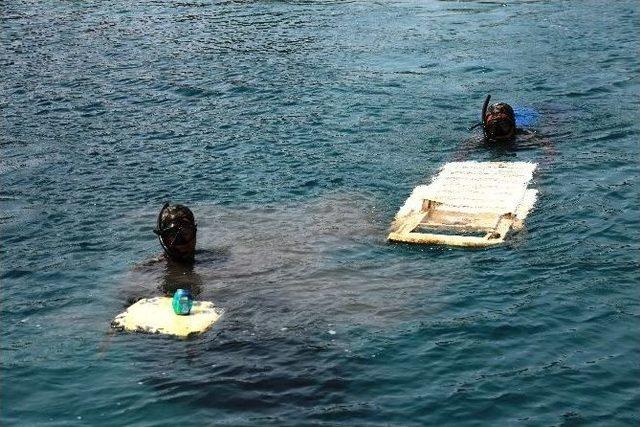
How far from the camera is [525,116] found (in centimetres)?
2152

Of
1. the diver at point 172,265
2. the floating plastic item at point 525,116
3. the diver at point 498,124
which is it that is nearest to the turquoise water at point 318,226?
the diver at point 172,265

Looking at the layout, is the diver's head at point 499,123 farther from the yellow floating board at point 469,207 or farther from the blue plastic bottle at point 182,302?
the blue plastic bottle at point 182,302

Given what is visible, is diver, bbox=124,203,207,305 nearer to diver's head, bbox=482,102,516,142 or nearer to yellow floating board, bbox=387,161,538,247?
yellow floating board, bbox=387,161,538,247

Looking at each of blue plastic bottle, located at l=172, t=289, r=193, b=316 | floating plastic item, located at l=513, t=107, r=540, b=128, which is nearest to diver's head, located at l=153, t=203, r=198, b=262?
blue plastic bottle, located at l=172, t=289, r=193, b=316

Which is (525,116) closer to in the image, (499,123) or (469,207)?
(499,123)

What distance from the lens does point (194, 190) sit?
18.4m

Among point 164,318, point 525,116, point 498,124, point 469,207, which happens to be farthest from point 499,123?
point 164,318

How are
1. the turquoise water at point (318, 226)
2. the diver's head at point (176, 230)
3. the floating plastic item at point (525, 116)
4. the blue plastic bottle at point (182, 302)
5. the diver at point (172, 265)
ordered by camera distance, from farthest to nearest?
the floating plastic item at point (525, 116) < the diver's head at point (176, 230) < the diver at point (172, 265) < the blue plastic bottle at point (182, 302) < the turquoise water at point (318, 226)

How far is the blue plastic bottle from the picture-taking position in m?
12.3

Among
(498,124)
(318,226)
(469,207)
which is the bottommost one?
(318,226)

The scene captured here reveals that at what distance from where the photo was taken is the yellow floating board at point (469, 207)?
49.0ft

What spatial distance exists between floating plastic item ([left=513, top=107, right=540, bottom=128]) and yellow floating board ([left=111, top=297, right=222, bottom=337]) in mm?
10729

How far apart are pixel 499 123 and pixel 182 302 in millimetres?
9694

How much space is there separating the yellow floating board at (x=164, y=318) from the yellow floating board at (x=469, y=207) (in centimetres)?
381
